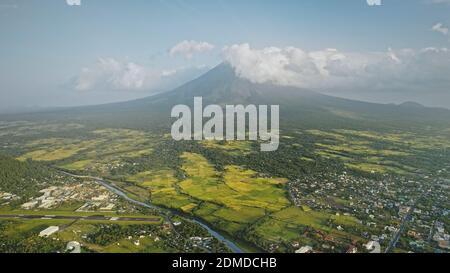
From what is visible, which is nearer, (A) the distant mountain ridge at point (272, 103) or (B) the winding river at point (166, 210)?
(B) the winding river at point (166, 210)

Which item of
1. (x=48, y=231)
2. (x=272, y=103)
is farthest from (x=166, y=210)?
(x=272, y=103)

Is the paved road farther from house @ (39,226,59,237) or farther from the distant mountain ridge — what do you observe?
the distant mountain ridge

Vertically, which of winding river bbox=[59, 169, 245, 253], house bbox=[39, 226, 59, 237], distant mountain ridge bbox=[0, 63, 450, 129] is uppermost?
distant mountain ridge bbox=[0, 63, 450, 129]

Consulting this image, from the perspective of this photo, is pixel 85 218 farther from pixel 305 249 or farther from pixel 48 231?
pixel 305 249

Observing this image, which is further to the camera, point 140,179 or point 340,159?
point 340,159

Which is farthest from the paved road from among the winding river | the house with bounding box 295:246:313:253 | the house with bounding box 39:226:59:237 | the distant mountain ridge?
the distant mountain ridge

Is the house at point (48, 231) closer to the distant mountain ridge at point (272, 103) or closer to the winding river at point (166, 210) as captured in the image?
the winding river at point (166, 210)

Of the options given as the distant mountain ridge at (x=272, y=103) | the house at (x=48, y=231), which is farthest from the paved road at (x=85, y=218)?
the distant mountain ridge at (x=272, y=103)

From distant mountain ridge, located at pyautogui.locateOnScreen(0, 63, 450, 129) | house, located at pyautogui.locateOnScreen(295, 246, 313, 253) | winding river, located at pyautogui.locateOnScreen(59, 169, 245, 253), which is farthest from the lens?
distant mountain ridge, located at pyautogui.locateOnScreen(0, 63, 450, 129)
